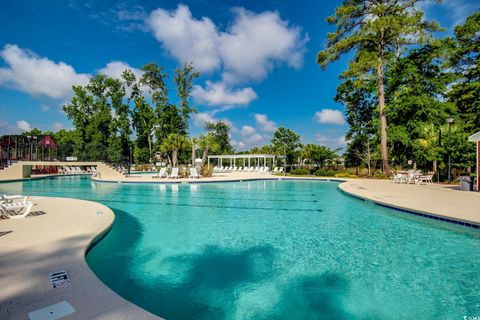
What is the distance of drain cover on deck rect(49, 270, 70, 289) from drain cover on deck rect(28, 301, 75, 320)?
1.37ft

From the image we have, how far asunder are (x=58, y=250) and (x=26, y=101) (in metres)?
29.6

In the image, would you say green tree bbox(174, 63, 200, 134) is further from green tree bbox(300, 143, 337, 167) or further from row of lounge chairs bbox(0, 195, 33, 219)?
row of lounge chairs bbox(0, 195, 33, 219)

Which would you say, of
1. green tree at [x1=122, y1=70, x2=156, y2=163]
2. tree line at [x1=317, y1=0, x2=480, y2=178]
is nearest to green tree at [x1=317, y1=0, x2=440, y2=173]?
tree line at [x1=317, y1=0, x2=480, y2=178]

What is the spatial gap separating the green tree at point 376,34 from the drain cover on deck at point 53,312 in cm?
1986

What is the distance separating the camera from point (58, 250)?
11.5 ft

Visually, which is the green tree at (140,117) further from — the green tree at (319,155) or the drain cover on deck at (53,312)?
the drain cover on deck at (53,312)

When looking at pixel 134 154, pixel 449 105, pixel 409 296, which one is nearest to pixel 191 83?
pixel 134 154

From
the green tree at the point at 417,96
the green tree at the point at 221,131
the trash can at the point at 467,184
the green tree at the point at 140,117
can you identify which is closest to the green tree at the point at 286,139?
the green tree at the point at 221,131

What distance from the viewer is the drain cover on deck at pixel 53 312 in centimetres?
193

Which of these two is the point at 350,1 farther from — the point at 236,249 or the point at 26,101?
the point at 26,101

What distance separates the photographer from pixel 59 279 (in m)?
2.59

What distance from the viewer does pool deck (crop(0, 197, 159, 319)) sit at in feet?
6.75

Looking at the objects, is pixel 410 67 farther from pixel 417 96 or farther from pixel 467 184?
pixel 467 184

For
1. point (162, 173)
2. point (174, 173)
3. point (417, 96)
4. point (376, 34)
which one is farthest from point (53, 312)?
point (417, 96)
